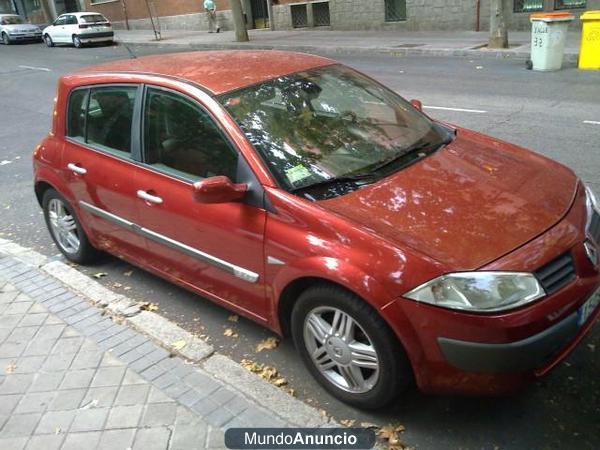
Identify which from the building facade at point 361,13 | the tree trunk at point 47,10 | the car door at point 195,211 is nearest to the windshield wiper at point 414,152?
the car door at point 195,211

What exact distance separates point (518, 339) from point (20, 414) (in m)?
2.51

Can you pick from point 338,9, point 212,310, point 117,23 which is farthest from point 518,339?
point 117,23

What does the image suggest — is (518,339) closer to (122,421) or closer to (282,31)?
(122,421)

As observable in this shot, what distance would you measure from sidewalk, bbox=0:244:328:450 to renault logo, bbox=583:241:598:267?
148 centimetres

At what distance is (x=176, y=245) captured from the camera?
12.0 ft

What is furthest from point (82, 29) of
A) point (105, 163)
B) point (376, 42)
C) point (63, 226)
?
point (105, 163)

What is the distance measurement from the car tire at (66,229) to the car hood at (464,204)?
2.65m

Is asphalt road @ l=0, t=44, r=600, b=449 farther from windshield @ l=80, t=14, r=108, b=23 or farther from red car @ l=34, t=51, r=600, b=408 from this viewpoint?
windshield @ l=80, t=14, r=108, b=23

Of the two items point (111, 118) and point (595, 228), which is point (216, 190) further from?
point (595, 228)

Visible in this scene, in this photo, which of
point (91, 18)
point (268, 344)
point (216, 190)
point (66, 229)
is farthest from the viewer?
point (91, 18)

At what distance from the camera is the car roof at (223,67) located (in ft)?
11.7

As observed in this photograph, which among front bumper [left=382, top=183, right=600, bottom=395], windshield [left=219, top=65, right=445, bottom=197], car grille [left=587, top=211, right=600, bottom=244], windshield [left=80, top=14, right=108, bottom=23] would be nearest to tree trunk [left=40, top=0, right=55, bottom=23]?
windshield [left=80, top=14, right=108, bottom=23]

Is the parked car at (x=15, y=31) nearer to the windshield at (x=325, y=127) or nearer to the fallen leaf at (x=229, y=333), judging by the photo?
the windshield at (x=325, y=127)

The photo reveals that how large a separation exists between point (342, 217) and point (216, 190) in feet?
2.23
